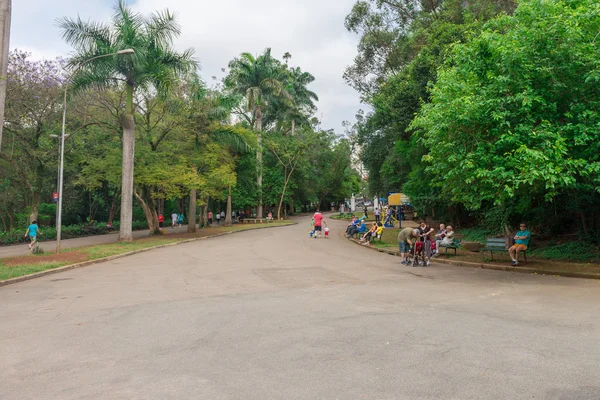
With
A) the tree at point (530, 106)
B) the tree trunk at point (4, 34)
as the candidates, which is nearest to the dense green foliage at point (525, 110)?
the tree at point (530, 106)

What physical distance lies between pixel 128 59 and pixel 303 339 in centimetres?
2008

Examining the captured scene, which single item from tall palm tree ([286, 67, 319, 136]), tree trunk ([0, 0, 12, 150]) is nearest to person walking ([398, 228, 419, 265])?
tree trunk ([0, 0, 12, 150])

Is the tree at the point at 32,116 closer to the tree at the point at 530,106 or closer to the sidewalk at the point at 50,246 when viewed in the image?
the sidewalk at the point at 50,246

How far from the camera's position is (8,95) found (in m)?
22.6

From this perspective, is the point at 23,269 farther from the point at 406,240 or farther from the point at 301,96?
the point at 301,96

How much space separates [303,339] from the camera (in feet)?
17.8

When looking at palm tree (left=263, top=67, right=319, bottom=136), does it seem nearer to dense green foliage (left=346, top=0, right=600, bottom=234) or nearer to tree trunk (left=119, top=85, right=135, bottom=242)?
tree trunk (left=119, top=85, right=135, bottom=242)

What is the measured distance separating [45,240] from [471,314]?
27.3 meters

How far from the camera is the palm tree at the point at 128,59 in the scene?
20562 mm

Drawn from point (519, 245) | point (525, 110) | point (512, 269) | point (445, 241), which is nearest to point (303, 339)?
point (525, 110)

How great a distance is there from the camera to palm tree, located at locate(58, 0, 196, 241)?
2056cm

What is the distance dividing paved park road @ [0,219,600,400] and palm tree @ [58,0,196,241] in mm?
12923

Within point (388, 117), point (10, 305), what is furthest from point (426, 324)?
point (388, 117)

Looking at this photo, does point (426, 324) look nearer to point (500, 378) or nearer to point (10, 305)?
point (500, 378)
